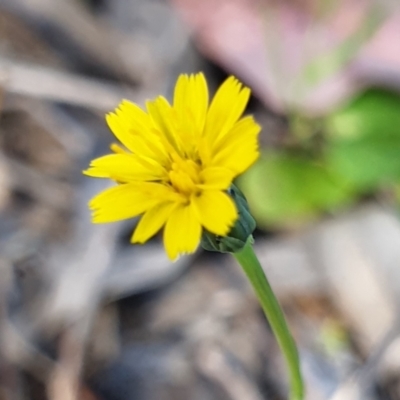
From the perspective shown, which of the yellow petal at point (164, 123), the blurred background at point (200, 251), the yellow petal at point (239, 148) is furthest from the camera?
the blurred background at point (200, 251)

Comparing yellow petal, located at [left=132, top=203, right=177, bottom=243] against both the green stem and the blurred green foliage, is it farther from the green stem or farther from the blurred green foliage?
the blurred green foliage

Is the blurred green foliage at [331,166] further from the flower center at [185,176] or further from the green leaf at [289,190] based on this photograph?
the flower center at [185,176]

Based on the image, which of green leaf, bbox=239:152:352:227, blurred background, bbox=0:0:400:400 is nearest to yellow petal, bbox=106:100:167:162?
blurred background, bbox=0:0:400:400

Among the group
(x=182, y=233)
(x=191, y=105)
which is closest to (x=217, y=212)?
(x=182, y=233)

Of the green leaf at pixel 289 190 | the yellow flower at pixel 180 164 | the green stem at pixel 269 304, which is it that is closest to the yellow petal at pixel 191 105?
the yellow flower at pixel 180 164

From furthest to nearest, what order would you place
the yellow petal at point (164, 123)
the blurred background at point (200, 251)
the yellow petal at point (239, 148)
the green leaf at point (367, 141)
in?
the green leaf at point (367, 141)
the blurred background at point (200, 251)
the yellow petal at point (164, 123)
the yellow petal at point (239, 148)

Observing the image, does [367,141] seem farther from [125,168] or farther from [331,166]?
[125,168]
